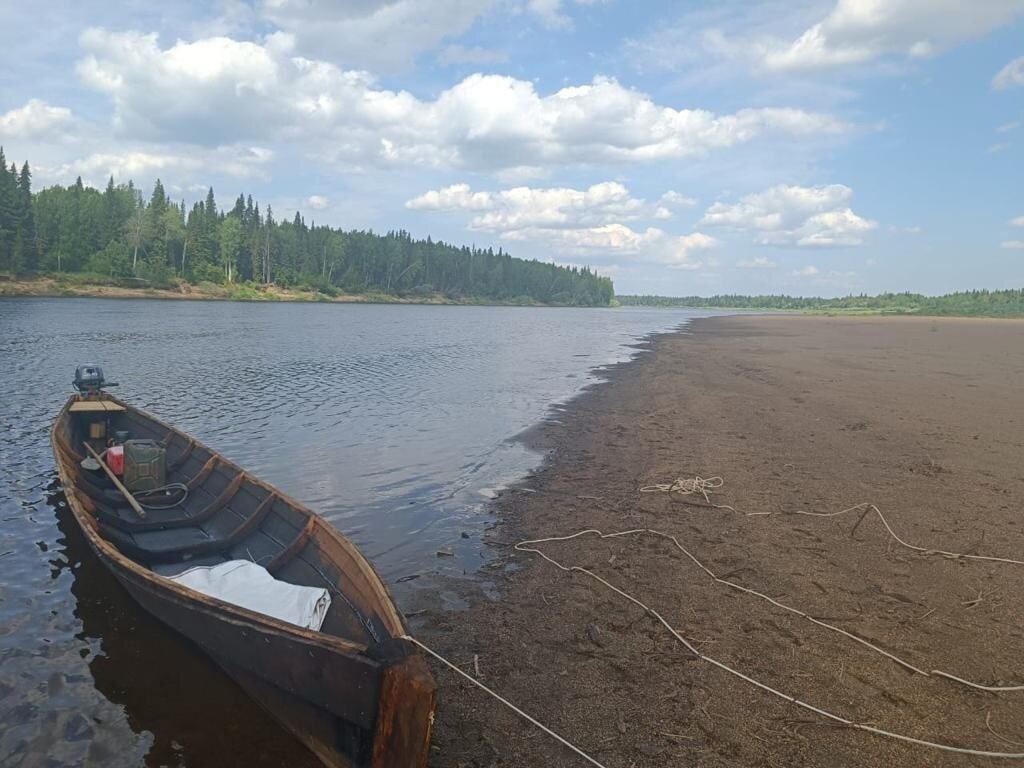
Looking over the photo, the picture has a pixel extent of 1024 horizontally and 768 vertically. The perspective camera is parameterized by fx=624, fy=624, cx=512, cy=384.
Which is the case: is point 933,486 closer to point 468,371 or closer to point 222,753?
point 222,753

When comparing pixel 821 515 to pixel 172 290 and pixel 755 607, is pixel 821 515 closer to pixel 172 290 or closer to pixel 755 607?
pixel 755 607

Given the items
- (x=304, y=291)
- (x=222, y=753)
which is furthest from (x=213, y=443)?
(x=304, y=291)

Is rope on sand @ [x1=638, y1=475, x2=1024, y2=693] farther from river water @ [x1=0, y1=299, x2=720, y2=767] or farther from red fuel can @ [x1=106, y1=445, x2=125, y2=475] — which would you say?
red fuel can @ [x1=106, y1=445, x2=125, y2=475]

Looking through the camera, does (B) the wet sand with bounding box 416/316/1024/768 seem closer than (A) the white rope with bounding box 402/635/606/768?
No

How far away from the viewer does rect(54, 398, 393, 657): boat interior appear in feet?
20.0

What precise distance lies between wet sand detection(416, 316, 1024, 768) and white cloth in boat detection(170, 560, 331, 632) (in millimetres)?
1232

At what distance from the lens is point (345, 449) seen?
15.2m

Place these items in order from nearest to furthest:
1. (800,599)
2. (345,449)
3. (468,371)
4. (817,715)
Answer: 1. (817,715)
2. (800,599)
3. (345,449)
4. (468,371)

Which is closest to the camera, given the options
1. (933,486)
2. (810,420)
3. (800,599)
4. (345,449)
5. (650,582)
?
(800,599)

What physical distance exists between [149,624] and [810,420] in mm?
15547

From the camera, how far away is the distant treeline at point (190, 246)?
275ft

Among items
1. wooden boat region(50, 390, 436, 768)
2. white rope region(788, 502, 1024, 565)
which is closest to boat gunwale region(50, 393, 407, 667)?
wooden boat region(50, 390, 436, 768)

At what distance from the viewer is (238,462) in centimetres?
1390

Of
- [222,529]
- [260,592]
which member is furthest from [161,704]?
[222,529]
